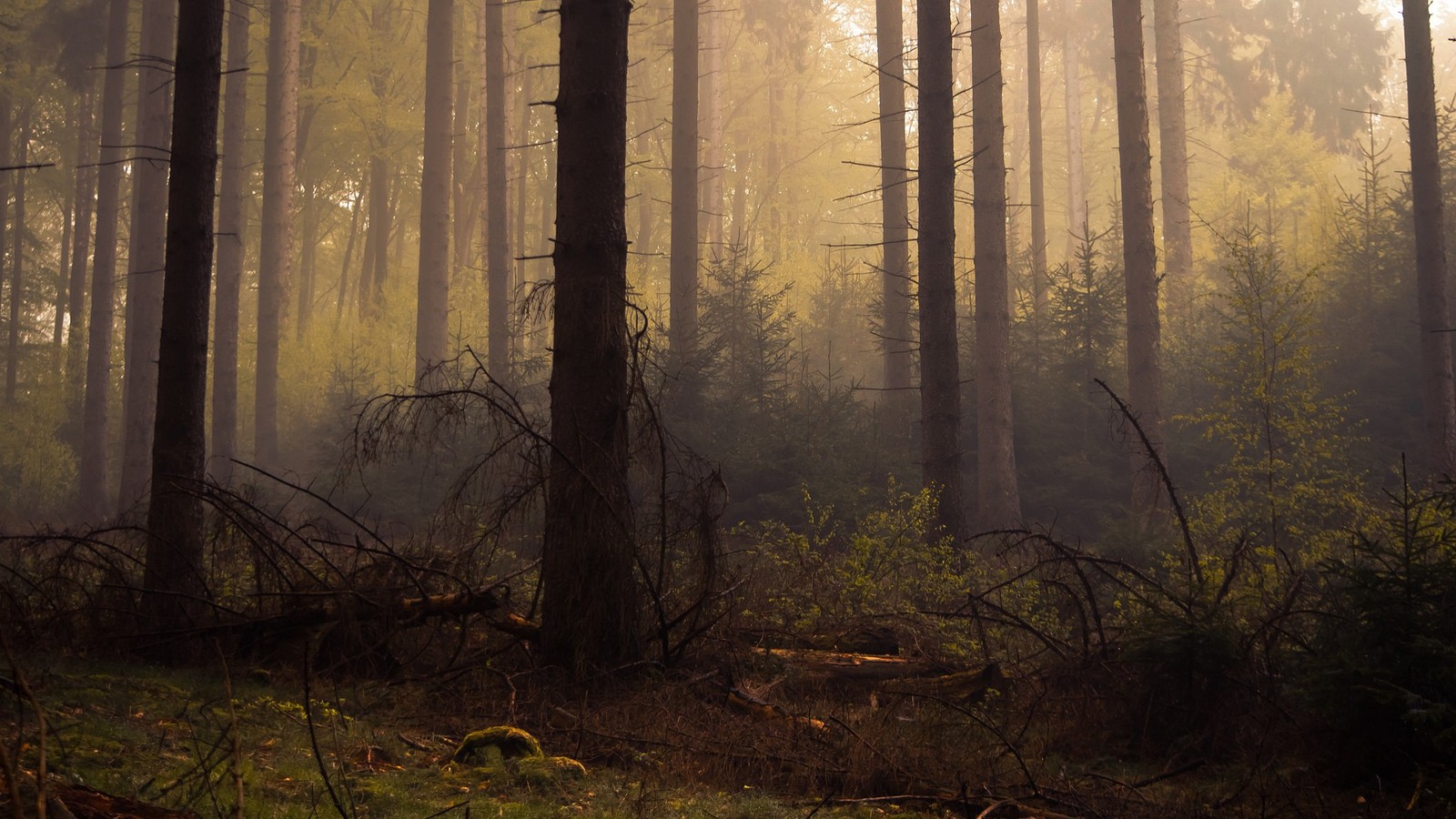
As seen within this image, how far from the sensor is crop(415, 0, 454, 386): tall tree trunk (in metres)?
22.8

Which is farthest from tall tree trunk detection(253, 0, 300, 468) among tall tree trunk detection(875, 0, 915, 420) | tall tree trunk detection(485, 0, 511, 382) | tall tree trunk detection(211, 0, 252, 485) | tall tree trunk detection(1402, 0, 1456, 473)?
tall tree trunk detection(1402, 0, 1456, 473)

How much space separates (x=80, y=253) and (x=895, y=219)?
77.3 ft

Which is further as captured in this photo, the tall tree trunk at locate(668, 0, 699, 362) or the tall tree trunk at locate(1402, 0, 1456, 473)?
the tall tree trunk at locate(668, 0, 699, 362)

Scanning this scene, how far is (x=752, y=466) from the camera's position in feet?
54.9

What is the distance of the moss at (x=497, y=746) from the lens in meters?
5.48

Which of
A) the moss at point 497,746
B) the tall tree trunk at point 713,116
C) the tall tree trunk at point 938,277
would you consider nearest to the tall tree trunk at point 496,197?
the tall tree trunk at point 713,116

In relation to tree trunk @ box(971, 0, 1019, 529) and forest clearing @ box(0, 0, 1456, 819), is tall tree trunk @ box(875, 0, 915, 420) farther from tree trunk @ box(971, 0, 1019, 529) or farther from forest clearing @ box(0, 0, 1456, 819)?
tree trunk @ box(971, 0, 1019, 529)

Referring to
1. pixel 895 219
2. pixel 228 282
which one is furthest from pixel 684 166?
pixel 228 282

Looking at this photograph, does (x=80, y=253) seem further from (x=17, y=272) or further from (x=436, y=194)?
Result: (x=436, y=194)

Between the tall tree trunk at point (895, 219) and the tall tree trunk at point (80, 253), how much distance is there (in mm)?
20796

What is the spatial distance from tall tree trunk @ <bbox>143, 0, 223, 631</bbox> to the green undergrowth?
1353mm

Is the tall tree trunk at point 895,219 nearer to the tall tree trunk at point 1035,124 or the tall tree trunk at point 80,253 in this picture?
the tall tree trunk at point 1035,124

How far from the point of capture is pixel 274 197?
24469mm

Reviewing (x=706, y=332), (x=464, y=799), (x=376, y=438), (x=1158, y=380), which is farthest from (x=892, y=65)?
(x=464, y=799)
